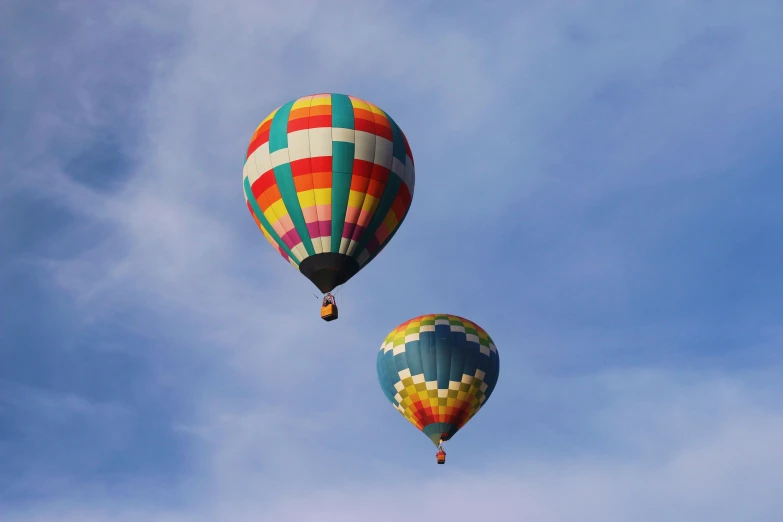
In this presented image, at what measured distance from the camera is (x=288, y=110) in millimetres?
28328

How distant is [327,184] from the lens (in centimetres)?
2695

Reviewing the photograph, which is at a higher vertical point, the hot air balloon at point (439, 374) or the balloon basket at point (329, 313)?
the hot air balloon at point (439, 374)

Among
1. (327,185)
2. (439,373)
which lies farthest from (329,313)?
(439,373)

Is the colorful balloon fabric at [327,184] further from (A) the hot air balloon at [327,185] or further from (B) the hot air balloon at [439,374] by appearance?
(B) the hot air balloon at [439,374]

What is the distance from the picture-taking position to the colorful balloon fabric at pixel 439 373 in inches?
1443

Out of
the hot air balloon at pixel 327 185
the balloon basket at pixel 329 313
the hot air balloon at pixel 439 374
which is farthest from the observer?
the hot air balloon at pixel 439 374

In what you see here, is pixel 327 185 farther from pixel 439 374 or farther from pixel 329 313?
pixel 439 374

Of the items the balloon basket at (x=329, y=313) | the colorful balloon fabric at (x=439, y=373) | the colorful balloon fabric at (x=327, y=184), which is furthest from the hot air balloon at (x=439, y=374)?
the balloon basket at (x=329, y=313)

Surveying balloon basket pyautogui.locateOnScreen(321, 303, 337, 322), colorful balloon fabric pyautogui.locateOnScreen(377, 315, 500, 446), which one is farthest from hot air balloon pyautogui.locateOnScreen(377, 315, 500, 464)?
balloon basket pyautogui.locateOnScreen(321, 303, 337, 322)

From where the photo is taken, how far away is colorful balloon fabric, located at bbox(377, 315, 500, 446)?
36656 millimetres

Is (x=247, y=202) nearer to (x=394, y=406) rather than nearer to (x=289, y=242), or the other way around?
(x=289, y=242)

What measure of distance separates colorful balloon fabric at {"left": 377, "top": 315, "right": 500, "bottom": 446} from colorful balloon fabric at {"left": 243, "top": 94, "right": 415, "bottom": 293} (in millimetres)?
9539

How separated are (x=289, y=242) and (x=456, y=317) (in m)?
12.5

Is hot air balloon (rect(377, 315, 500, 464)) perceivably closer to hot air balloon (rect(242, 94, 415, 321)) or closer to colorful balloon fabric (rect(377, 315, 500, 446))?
colorful balloon fabric (rect(377, 315, 500, 446))
